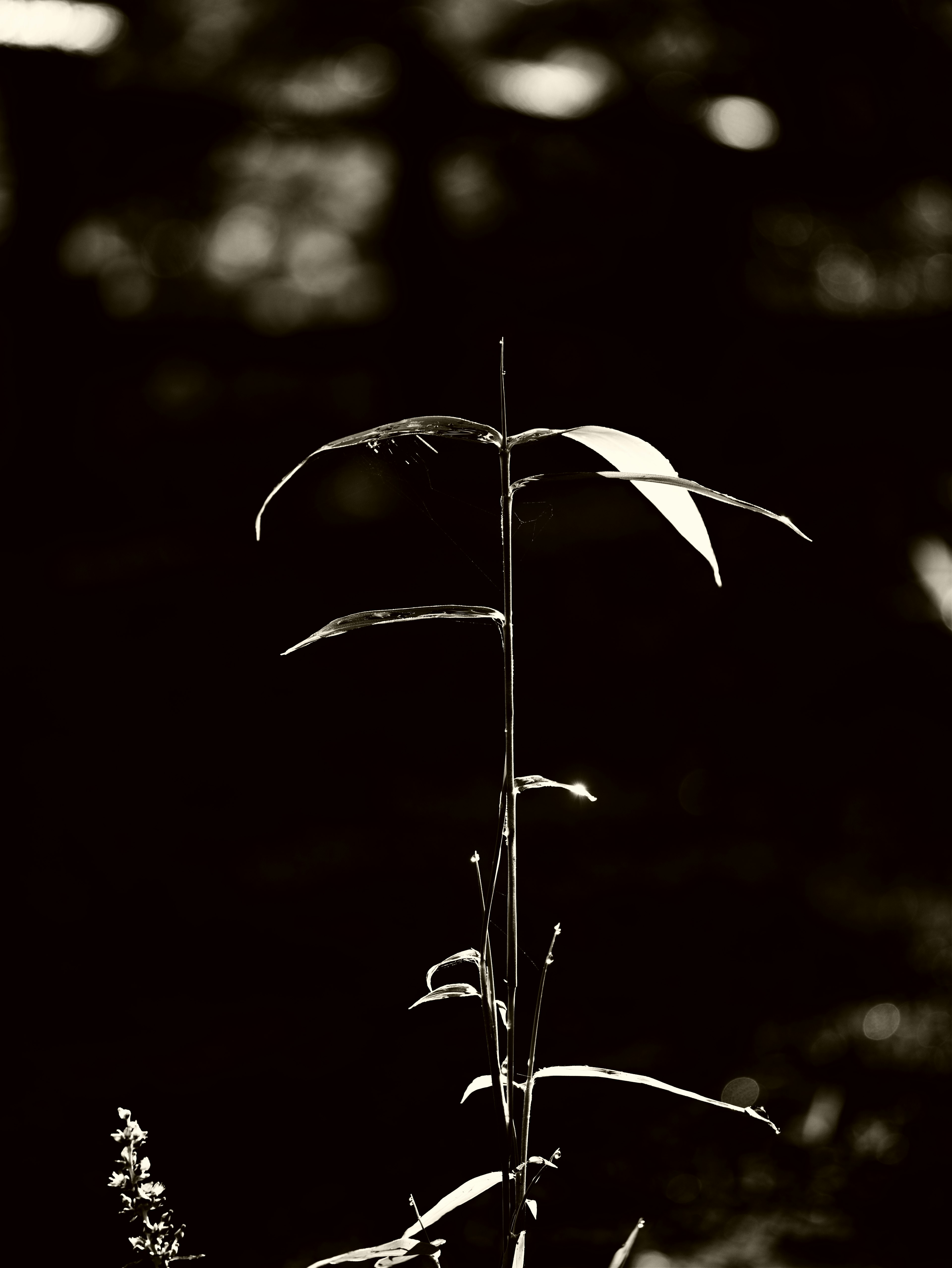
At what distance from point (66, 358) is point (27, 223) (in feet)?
0.49

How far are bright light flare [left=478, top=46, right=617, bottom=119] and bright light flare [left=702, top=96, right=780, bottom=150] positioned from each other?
12cm

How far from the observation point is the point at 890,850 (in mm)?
1031

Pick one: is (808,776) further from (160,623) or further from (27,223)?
(27,223)

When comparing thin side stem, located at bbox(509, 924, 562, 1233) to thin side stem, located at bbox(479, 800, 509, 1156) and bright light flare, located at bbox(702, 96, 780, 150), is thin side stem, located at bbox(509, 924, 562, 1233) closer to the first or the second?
thin side stem, located at bbox(479, 800, 509, 1156)

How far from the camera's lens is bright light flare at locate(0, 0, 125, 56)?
0.97 metres

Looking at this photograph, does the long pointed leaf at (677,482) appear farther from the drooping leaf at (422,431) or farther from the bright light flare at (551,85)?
the bright light flare at (551,85)

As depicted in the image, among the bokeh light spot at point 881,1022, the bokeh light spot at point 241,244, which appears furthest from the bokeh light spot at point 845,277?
the bokeh light spot at point 881,1022

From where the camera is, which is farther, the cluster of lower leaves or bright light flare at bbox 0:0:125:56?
bright light flare at bbox 0:0:125:56

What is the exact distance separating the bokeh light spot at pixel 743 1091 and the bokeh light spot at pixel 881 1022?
0.13 metres

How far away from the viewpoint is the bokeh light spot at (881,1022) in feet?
3.26

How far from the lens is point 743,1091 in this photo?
97 centimetres

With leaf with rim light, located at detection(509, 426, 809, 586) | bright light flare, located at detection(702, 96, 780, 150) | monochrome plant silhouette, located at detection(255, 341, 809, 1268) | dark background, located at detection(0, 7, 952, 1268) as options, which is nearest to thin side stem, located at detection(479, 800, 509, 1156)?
monochrome plant silhouette, located at detection(255, 341, 809, 1268)

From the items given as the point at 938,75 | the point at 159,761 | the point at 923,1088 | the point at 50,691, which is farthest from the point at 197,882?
the point at 938,75

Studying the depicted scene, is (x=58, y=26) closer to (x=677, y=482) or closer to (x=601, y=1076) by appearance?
(x=677, y=482)
